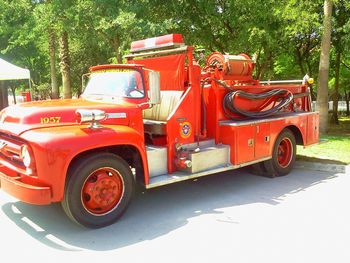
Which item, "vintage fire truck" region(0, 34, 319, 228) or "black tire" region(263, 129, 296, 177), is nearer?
"vintage fire truck" region(0, 34, 319, 228)

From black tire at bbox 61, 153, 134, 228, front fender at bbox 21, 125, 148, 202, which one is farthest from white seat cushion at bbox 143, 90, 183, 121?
front fender at bbox 21, 125, 148, 202

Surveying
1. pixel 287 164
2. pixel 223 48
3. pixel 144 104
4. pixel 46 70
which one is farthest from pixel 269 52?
pixel 46 70

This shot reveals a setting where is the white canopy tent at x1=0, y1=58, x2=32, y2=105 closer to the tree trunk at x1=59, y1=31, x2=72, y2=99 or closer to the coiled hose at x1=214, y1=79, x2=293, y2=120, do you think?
the tree trunk at x1=59, y1=31, x2=72, y2=99

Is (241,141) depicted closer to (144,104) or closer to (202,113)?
(202,113)

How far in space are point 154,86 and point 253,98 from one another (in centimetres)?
264

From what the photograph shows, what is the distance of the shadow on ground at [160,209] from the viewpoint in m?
4.96

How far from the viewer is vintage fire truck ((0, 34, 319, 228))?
4918 mm

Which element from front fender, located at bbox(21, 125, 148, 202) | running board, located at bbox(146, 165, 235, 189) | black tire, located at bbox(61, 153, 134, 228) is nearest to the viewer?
front fender, located at bbox(21, 125, 148, 202)

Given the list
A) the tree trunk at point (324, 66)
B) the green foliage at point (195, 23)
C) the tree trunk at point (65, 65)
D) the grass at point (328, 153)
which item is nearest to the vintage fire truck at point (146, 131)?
the grass at point (328, 153)

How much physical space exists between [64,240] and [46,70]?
3234cm

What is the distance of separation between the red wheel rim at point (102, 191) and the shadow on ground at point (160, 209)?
279mm

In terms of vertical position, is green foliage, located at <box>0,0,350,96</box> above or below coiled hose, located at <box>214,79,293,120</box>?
above

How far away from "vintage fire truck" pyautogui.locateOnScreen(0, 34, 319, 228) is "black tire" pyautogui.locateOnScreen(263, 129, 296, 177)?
0.07 ft

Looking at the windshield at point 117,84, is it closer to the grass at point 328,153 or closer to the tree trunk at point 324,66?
the grass at point 328,153
